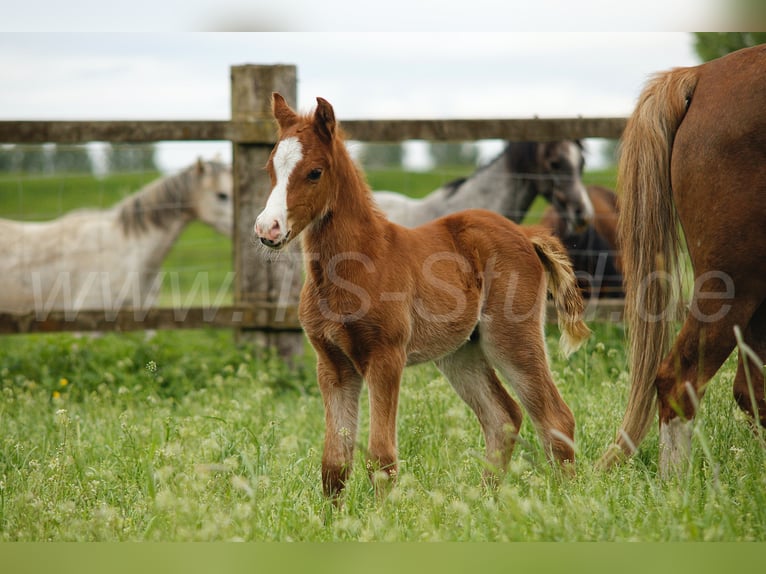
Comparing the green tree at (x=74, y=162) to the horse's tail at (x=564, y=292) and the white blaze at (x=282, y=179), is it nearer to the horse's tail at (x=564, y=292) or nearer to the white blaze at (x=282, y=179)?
the horse's tail at (x=564, y=292)

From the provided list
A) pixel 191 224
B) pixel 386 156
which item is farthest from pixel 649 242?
pixel 386 156

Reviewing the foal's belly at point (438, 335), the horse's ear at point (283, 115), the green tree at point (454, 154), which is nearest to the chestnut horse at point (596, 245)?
the foal's belly at point (438, 335)

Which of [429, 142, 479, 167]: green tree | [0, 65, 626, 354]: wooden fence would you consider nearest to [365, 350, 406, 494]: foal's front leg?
[0, 65, 626, 354]: wooden fence

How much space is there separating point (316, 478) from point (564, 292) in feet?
4.68

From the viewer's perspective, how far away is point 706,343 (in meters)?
3.33

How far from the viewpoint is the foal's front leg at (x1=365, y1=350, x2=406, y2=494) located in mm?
3283

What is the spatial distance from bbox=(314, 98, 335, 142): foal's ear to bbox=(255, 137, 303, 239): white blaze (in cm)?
12

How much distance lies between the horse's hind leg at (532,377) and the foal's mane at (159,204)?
522 centimetres

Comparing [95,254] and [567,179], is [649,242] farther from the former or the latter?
[95,254]

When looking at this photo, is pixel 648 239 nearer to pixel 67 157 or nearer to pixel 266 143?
pixel 266 143

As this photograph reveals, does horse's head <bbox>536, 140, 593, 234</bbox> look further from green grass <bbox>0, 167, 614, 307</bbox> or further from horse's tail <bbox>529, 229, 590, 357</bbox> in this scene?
green grass <bbox>0, 167, 614, 307</bbox>

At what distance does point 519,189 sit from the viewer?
754 centimetres

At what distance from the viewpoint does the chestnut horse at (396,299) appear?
10.8ft

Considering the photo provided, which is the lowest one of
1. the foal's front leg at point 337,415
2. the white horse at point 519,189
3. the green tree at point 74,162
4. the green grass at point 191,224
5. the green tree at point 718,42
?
the green grass at point 191,224
